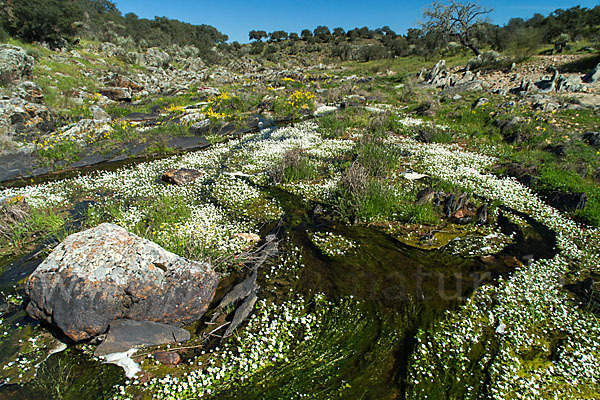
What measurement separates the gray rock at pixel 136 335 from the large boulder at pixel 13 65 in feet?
90.1

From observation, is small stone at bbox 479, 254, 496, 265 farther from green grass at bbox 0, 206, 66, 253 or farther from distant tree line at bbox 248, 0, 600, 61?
distant tree line at bbox 248, 0, 600, 61

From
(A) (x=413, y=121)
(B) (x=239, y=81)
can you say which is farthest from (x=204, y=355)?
(B) (x=239, y=81)

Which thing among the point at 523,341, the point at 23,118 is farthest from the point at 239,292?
the point at 23,118

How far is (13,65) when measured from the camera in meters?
23.3

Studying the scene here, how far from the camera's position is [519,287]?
6.99 m

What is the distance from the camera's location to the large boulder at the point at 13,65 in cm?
2216

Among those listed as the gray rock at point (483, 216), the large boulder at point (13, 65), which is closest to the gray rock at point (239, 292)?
the gray rock at point (483, 216)

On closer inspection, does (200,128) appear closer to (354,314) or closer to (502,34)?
(354,314)

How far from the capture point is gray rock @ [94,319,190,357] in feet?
17.6

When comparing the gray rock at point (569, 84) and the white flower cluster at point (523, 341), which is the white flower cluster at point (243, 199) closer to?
the white flower cluster at point (523, 341)

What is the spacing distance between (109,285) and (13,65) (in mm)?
29303

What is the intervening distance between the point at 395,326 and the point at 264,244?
13.6ft

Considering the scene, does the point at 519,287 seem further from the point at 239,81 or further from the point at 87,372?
the point at 239,81

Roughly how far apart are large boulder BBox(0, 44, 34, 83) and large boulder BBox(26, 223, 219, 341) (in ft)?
85.3
